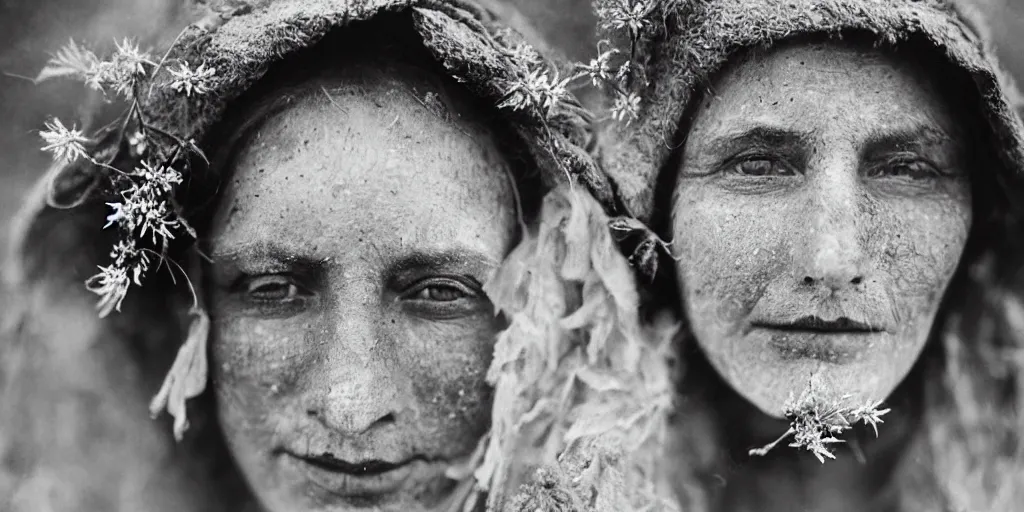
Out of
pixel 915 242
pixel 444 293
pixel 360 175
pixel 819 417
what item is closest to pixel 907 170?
pixel 915 242

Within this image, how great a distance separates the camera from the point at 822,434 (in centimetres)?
246

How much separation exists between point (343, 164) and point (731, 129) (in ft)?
2.67

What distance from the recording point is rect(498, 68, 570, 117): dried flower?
2.47 meters

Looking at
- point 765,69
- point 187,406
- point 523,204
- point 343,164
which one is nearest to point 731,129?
point 765,69

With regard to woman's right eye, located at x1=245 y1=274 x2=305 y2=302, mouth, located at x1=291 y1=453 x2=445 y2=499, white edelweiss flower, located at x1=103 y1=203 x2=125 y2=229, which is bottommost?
mouth, located at x1=291 y1=453 x2=445 y2=499

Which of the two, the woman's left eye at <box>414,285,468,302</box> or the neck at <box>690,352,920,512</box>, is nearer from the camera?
the woman's left eye at <box>414,285,468,302</box>

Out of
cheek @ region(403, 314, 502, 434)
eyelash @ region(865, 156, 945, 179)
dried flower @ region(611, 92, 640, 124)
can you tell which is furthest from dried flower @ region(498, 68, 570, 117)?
eyelash @ region(865, 156, 945, 179)

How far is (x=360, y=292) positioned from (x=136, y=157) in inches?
21.9

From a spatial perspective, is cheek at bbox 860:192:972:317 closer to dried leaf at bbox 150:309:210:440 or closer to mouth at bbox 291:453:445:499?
mouth at bbox 291:453:445:499

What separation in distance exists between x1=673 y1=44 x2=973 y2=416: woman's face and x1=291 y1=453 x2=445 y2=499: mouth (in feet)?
2.37

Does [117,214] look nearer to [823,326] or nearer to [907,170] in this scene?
[823,326]

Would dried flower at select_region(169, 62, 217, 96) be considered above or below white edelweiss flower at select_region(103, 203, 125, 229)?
Result: above

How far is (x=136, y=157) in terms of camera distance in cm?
252

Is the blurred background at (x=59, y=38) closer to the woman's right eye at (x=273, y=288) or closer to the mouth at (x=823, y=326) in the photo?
the woman's right eye at (x=273, y=288)
